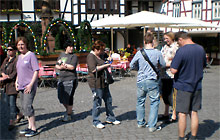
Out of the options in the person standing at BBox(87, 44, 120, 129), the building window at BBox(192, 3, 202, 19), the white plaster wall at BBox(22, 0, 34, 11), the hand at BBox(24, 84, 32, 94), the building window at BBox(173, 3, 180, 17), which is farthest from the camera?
the building window at BBox(173, 3, 180, 17)

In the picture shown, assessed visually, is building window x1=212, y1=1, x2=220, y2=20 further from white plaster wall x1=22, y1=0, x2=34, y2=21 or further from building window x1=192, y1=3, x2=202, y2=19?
white plaster wall x1=22, y1=0, x2=34, y2=21

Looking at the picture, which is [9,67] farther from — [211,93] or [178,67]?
[211,93]

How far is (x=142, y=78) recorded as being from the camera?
16.3ft

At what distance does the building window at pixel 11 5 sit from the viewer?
21766 millimetres

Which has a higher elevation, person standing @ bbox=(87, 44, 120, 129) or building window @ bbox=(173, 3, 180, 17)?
building window @ bbox=(173, 3, 180, 17)

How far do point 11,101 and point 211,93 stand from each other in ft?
19.7

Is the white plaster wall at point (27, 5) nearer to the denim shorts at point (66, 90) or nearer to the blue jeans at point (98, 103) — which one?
the denim shorts at point (66, 90)

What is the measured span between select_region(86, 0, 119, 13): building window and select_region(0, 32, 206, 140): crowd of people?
18.6m

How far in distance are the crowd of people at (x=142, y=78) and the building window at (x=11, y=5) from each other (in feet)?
59.0

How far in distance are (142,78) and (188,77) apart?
930mm

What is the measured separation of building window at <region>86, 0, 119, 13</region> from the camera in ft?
77.6

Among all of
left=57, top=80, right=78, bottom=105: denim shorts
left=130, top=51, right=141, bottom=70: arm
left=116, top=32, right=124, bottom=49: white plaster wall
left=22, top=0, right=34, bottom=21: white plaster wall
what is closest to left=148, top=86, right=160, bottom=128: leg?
left=130, top=51, right=141, bottom=70: arm

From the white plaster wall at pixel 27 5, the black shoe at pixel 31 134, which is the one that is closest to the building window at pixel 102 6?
the white plaster wall at pixel 27 5

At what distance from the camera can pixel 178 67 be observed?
429 cm
